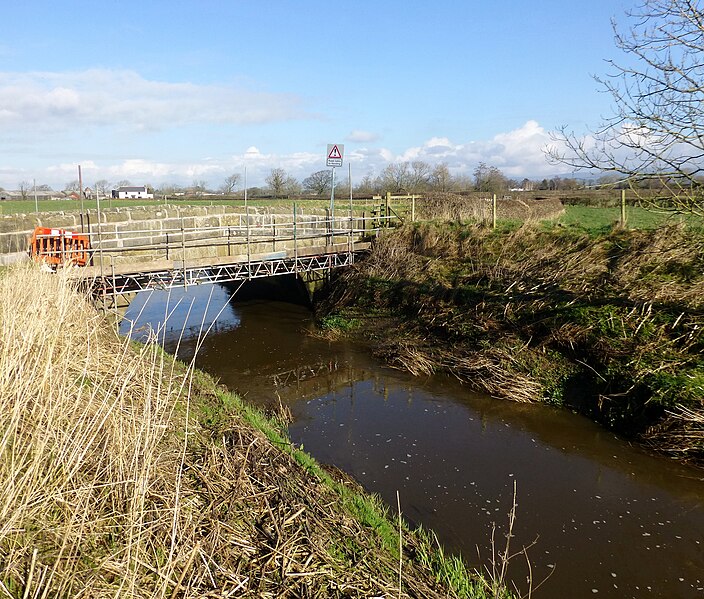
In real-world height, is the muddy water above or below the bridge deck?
below

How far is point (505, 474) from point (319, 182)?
2832cm

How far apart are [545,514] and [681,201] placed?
14.8 ft

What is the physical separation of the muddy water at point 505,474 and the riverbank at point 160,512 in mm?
854

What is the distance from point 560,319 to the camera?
992 centimetres

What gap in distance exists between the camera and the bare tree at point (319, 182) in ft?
104

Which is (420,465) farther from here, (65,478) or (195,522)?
(65,478)

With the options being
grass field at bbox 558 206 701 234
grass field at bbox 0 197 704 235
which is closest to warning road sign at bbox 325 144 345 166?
grass field at bbox 0 197 704 235

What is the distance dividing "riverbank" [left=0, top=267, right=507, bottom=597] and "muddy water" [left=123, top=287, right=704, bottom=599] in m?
0.85

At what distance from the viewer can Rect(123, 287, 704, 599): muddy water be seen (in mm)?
4820

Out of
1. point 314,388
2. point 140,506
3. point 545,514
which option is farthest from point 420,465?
point 140,506

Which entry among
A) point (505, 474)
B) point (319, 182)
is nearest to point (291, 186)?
point (319, 182)

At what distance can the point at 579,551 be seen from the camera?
4.98 metres

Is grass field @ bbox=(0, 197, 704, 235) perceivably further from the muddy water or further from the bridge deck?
the muddy water

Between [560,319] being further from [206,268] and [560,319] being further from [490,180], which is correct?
[490,180]
